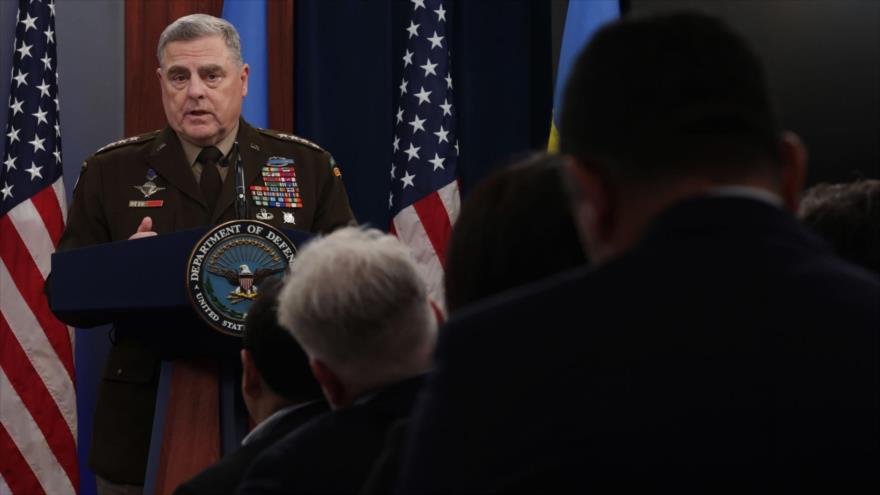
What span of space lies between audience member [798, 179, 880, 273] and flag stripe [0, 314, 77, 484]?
3316 mm

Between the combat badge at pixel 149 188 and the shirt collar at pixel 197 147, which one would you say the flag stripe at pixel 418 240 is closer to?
the shirt collar at pixel 197 147

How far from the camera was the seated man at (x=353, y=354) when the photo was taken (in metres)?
1.42

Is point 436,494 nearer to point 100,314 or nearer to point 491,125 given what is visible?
point 100,314

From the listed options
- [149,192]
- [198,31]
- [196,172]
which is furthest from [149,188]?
[198,31]

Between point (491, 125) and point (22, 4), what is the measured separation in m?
1.96

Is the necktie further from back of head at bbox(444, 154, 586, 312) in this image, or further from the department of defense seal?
back of head at bbox(444, 154, 586, 312)

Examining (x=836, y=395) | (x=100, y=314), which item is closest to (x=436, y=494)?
(x=836, y=395)

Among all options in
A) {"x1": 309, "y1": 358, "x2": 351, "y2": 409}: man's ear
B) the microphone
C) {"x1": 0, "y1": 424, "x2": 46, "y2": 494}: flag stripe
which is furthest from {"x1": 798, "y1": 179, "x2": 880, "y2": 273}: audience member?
{"x1": 0, "y1": 424, "x2": 46, "y2": 494}: flag stripe

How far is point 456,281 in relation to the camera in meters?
1.20

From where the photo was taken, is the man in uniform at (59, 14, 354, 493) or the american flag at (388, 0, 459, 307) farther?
the american flag at (388, 0, 459, 307)

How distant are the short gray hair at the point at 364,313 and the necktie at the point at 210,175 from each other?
1.85m

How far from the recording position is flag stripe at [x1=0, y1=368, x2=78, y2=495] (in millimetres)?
4270

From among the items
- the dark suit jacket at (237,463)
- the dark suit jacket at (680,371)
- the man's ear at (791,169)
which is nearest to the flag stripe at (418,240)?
the dark suit jacket at (237,463)

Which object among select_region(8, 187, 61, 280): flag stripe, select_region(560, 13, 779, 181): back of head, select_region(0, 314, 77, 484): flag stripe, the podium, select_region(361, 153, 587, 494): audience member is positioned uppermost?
select_region(560, 13, 779, 181): back of head
